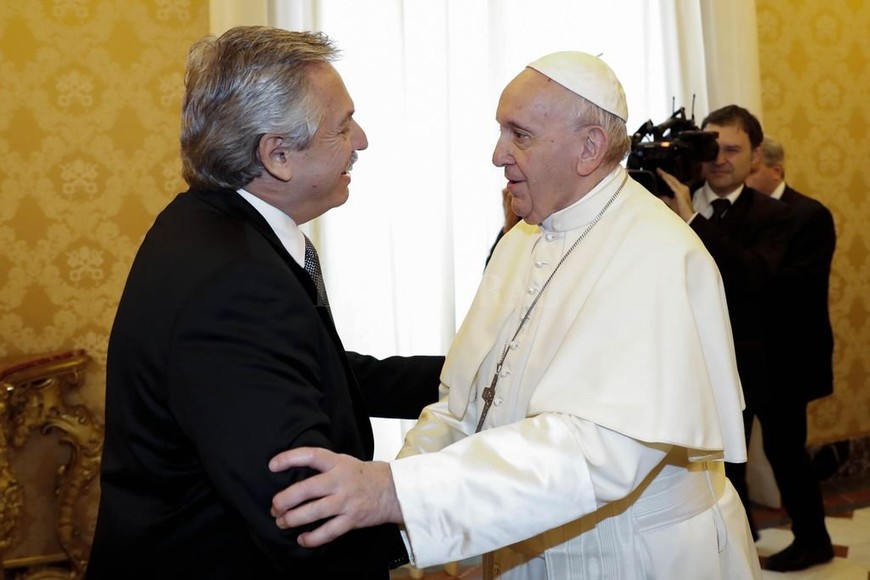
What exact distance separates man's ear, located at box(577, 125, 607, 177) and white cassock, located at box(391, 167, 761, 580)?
59 mm

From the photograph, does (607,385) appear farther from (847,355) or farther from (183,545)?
(847,355)

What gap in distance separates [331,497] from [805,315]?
3.48 meters

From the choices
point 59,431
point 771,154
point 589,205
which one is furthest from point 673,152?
point 59,431

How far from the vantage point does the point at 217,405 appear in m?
Answer: 1.42

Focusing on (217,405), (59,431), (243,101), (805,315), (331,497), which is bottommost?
(59,431)

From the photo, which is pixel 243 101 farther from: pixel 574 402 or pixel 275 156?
pixel 574 402

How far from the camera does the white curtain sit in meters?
4.37

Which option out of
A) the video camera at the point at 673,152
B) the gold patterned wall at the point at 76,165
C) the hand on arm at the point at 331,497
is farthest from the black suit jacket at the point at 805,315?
the hand on arm at the point at 331,497

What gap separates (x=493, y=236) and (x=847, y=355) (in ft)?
8.21

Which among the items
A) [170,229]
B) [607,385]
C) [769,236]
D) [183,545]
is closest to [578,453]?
[607,385]

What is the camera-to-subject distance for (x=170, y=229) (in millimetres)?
1630

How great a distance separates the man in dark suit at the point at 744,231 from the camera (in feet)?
12.1

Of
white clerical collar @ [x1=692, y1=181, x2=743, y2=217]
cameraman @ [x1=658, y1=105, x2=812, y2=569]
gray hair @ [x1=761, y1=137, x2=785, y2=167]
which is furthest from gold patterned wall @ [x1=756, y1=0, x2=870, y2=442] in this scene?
white clerical collar @ [x1=692, y1=181, x2=743, y2=217]

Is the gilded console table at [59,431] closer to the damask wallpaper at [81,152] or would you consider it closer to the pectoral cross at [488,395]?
the damask wallpaper at [81,152]
